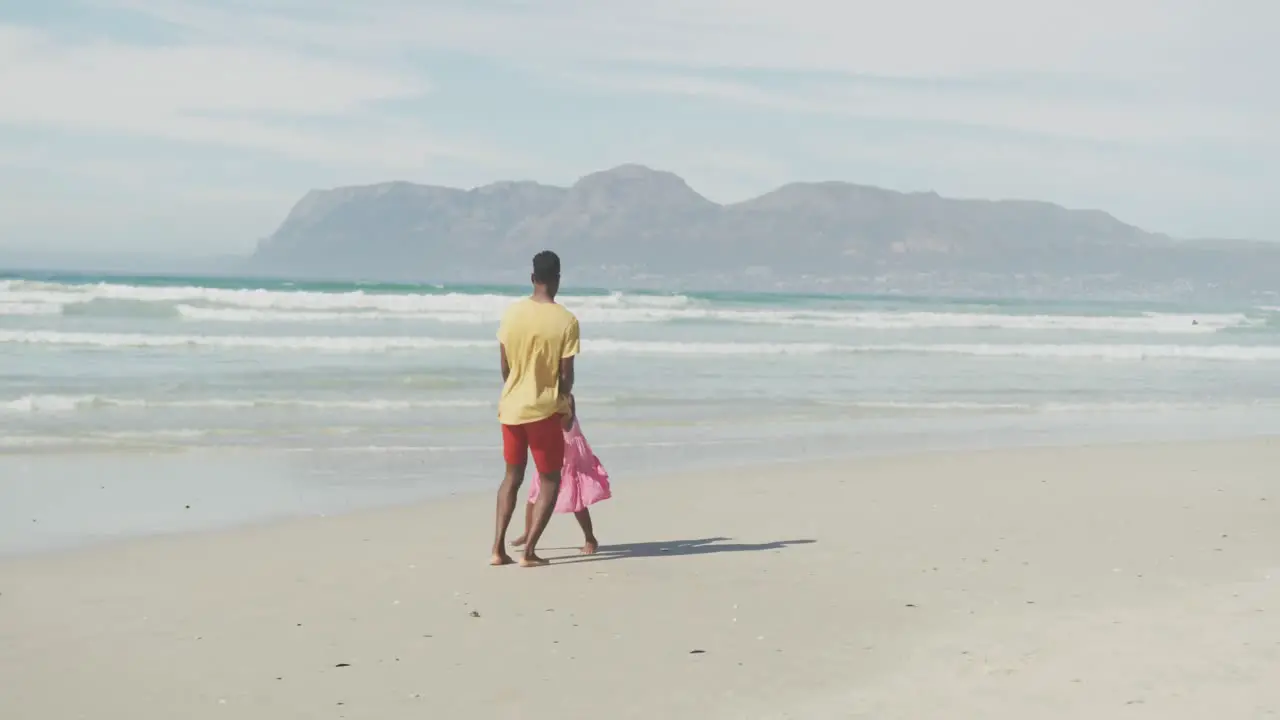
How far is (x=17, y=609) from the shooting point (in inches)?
226

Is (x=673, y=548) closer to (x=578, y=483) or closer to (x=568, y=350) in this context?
(x=578, y=483)

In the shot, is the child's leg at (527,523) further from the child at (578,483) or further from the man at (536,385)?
the man at (536,385)

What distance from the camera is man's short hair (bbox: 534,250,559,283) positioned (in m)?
6.69

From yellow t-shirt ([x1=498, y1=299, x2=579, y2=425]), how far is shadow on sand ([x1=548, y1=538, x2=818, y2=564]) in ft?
2.83

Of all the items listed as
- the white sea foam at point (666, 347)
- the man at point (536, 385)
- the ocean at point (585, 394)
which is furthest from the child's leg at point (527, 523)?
the white sea foam at point (666, 347)

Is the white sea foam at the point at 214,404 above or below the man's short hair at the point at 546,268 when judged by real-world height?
below

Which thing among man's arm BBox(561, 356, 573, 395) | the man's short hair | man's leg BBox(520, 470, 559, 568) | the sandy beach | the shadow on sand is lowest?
the shadow on sand

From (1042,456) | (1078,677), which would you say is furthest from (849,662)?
(1042,456)

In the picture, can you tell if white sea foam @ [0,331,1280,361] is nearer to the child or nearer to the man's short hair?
the child

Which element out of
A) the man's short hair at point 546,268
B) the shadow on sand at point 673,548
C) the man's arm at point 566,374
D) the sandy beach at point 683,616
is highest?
the man's short hair at point 546,268

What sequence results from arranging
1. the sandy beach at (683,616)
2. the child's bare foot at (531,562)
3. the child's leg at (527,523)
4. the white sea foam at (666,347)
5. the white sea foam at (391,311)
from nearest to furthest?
the sandy beach at (683,616), the child's bare foot at (531,562), the child's leg at (527,523), the white sea foam at (666,347), the white sea foam at (391,311)

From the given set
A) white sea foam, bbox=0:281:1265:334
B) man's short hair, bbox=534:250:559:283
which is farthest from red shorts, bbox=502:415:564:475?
white sea foam, bbox=0:281:1265:334

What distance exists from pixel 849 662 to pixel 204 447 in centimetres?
750

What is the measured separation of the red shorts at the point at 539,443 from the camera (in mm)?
6871
